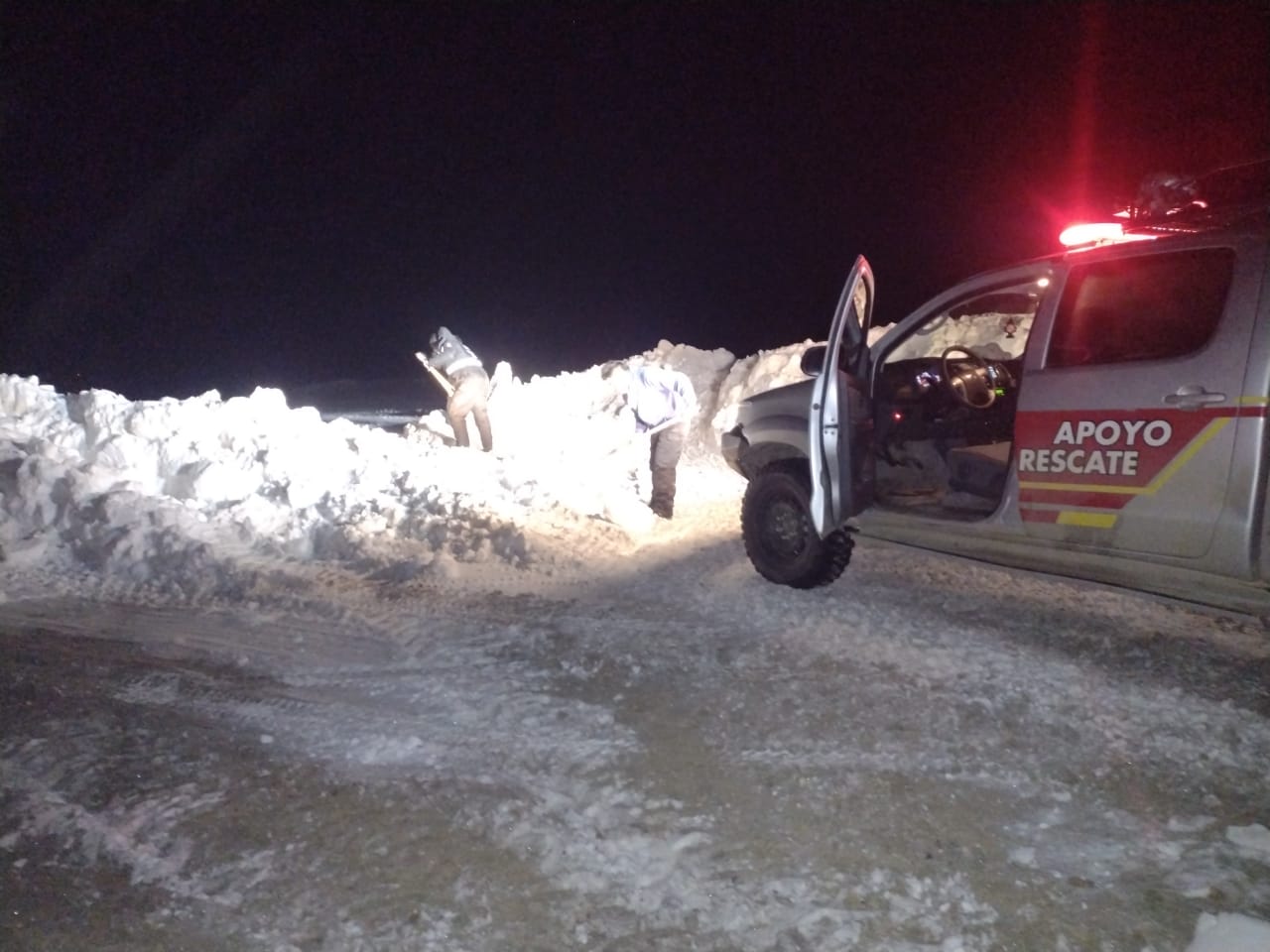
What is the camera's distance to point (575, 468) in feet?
33.3

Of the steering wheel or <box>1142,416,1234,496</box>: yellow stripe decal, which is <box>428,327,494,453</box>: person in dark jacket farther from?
<box>1142,416,1234,496</box>: yellow stripe decal

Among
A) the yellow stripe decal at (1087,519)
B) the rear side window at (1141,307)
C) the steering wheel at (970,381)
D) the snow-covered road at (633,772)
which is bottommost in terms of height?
the snow-covered road at (633,772)

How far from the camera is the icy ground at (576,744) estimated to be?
9.48ft

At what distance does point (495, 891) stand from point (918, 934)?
4.06 feet

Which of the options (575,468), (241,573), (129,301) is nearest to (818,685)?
(241,573)

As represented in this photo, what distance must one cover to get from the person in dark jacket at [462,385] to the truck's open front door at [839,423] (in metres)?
6.04

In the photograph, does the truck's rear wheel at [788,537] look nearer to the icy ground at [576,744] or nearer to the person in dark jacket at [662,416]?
the icy ground at [576,744]

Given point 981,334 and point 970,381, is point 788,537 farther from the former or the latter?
point 981,334

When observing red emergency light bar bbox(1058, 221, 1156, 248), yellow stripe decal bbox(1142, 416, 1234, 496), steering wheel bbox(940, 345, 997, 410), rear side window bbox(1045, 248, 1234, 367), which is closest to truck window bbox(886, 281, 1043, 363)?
steering wheel bbox(940, 345, 997, 410)

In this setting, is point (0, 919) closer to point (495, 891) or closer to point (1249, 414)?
point (495, 891)

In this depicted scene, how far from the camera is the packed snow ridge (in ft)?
21.8

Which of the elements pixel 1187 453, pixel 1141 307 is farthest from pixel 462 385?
pixel 1187 453

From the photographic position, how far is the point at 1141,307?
443 centimetres

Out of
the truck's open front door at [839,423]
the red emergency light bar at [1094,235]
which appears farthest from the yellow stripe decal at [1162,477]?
the truck's open front door at [839,423]
